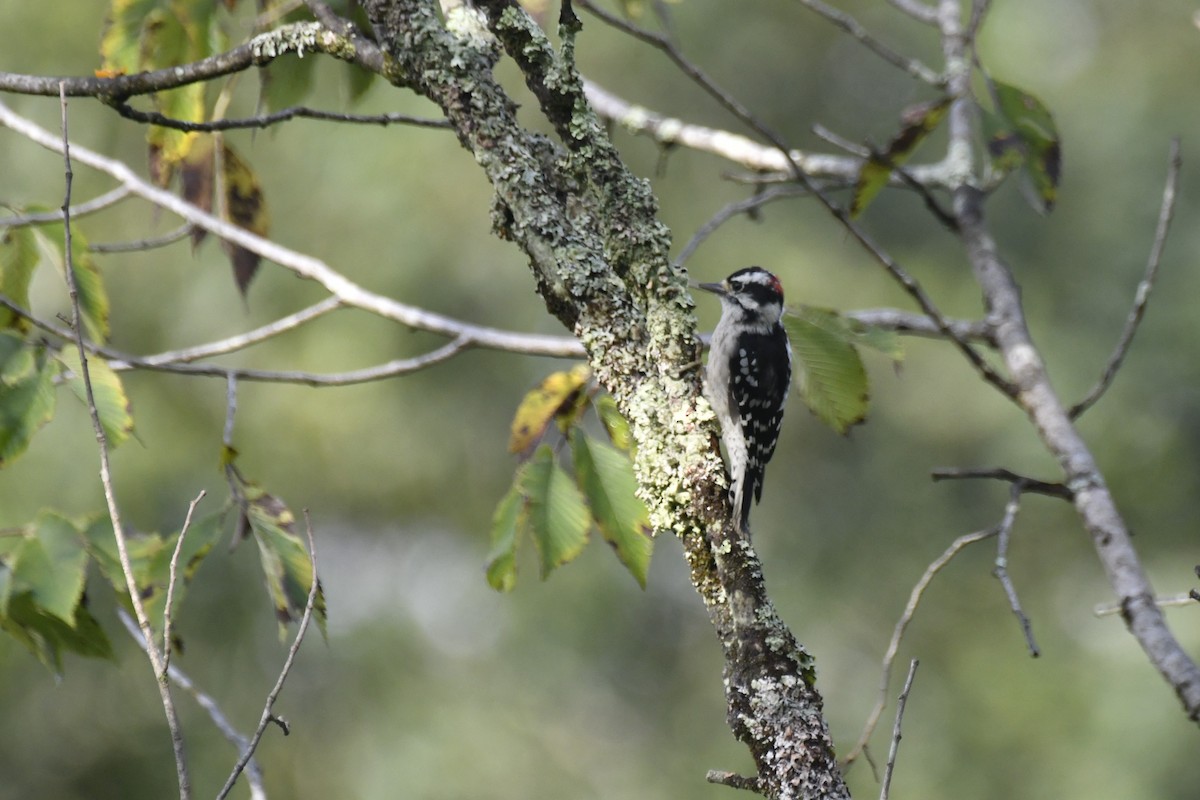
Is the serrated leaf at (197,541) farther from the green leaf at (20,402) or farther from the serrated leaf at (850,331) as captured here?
the serrated leaf at (850,331)

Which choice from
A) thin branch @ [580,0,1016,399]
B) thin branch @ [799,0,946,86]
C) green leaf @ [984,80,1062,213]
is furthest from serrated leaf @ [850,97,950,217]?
thin branch @ [799,0,946,86]

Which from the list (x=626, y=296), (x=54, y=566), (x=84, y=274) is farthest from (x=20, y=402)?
(x=626, y=296)

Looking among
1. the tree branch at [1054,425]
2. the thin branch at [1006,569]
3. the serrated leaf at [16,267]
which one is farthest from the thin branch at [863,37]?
the serrated leaf at [16,267]

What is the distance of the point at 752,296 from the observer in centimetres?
546

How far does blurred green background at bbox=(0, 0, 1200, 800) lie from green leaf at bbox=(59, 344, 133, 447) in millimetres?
6785

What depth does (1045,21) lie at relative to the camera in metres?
13.5

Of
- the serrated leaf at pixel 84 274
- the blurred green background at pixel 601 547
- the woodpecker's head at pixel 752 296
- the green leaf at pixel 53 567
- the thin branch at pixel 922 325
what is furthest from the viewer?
the blurred green background at pixel 601 547

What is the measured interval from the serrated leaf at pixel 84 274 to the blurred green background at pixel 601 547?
20.8 ft

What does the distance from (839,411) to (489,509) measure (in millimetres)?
9070

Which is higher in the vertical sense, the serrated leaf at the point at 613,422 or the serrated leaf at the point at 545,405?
the serrated leaf at the point at 545,405

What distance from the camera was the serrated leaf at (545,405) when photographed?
3127mm

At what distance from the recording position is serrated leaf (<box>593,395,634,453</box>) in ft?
9.34

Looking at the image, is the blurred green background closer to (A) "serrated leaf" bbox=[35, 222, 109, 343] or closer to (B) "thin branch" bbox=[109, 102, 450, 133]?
(A) "serrated leaf" bbox=[35, 222, 109, 343]

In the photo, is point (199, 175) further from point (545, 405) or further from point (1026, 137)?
point (1026, 137)
